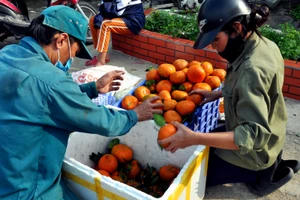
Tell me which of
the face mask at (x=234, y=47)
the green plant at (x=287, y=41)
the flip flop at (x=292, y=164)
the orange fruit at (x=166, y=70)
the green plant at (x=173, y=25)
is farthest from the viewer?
the green plant at (x=173, y=25)

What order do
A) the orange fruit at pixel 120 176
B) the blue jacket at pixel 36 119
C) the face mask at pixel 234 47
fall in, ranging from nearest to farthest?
the blue jacket at pixel 36 119 → the face mask at pixel 234 47 → the orange fruit at pixel 120 176

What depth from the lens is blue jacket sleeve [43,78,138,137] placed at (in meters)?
1.78

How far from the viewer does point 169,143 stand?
211cm

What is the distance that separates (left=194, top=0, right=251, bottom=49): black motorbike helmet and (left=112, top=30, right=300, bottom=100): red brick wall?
84.1 inches

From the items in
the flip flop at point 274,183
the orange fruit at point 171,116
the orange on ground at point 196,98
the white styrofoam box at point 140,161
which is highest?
the orange on ground at point 196,98

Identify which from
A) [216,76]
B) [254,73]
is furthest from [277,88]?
[216,76]

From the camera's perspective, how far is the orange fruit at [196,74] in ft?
9.42

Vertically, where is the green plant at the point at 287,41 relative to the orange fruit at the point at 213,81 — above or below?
below

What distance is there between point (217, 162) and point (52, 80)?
1557mm

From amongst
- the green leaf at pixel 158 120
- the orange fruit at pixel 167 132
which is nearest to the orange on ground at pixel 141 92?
the green leaf at pixel 158 120

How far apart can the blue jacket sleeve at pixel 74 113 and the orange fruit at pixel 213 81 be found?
1184 millimetres

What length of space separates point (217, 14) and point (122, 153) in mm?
1363

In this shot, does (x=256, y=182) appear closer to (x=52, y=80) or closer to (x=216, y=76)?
(x=216, y=76)

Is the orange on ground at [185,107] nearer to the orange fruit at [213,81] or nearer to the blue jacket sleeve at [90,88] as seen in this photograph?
the orange fruit at [213,81]
